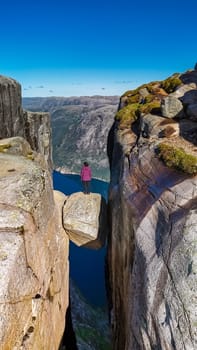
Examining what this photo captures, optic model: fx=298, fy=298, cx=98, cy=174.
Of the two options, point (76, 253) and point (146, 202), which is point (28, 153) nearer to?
point (146, 202)

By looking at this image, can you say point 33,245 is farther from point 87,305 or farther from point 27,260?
point 87,305

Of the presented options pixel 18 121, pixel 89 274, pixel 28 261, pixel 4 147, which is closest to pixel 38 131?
pixel 18 121

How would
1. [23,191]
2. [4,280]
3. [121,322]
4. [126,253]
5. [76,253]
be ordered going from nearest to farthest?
[4,280] → [23,191] → [126,253] → [121,322] → [76,253]

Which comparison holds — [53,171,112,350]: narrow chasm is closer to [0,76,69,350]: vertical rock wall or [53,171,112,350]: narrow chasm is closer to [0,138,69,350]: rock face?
[0,76,69,350]: vertical rock wall

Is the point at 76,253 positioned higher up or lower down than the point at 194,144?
lower down

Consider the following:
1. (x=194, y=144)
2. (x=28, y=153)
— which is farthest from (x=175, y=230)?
(x=28, y=153)

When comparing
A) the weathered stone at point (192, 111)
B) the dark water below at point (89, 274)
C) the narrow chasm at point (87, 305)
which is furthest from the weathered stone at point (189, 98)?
the dark water below at point (89, 274)

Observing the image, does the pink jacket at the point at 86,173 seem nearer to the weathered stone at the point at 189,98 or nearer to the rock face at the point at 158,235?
the rock face at the point at 158,235
